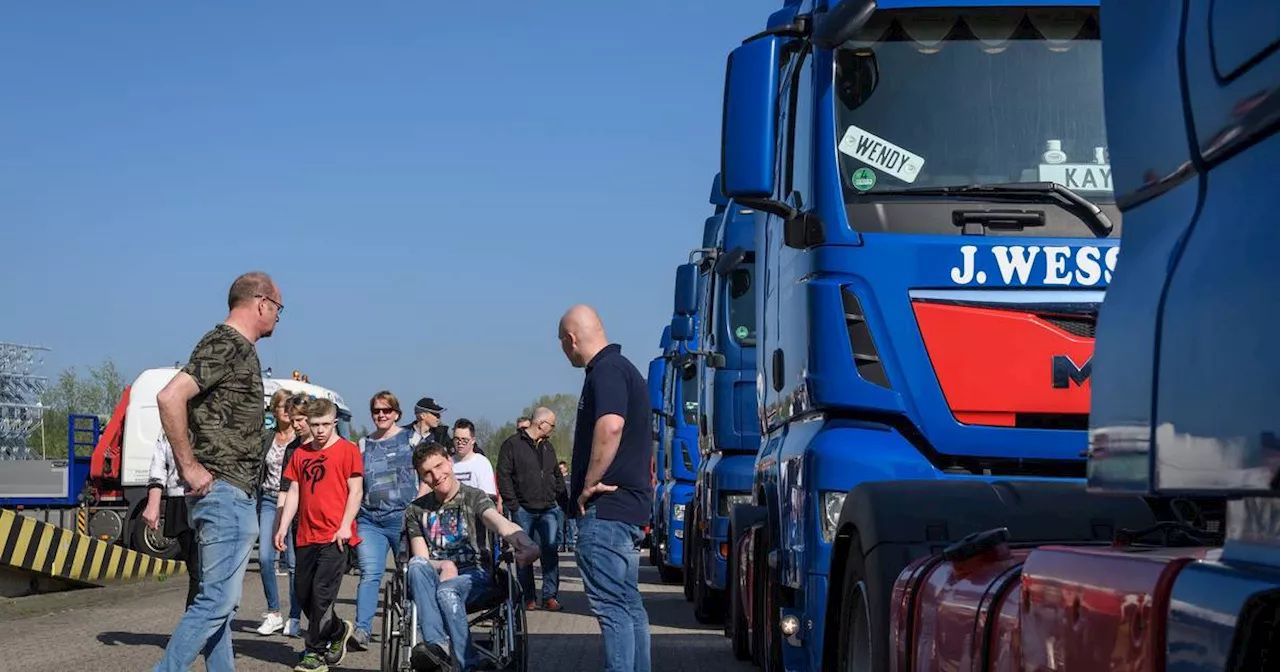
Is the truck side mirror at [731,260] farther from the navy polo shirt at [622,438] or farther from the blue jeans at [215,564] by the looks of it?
the blue jeans at [215,564]

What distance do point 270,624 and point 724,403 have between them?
400 cm

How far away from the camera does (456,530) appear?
31.1 feet

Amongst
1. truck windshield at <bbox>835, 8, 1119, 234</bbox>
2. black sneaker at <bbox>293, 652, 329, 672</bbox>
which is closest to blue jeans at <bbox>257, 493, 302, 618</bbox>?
black sneaker at <bbox>293, 652, 329, 672</bbox>

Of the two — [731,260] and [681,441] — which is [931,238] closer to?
[731,260]

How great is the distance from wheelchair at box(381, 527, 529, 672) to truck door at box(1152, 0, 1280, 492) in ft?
21.8

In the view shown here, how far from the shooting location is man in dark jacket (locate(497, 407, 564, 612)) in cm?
1699

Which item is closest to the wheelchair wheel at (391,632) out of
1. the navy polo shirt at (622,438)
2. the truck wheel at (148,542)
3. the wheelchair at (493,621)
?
the wheelchair at (493,621)

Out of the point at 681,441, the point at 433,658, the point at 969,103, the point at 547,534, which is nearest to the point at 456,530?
the point at 433,658

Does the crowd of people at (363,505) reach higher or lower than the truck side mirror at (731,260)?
lower

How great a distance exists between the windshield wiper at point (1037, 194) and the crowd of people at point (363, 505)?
87.1 inches

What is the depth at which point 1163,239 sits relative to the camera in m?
2.74

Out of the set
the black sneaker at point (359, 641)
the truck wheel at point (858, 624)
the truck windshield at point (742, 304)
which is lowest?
the black sneaker at point (359, 641)

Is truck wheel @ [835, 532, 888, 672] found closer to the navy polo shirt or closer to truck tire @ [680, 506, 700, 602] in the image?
the navy polo shirt

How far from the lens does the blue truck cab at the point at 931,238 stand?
20.2 feet
